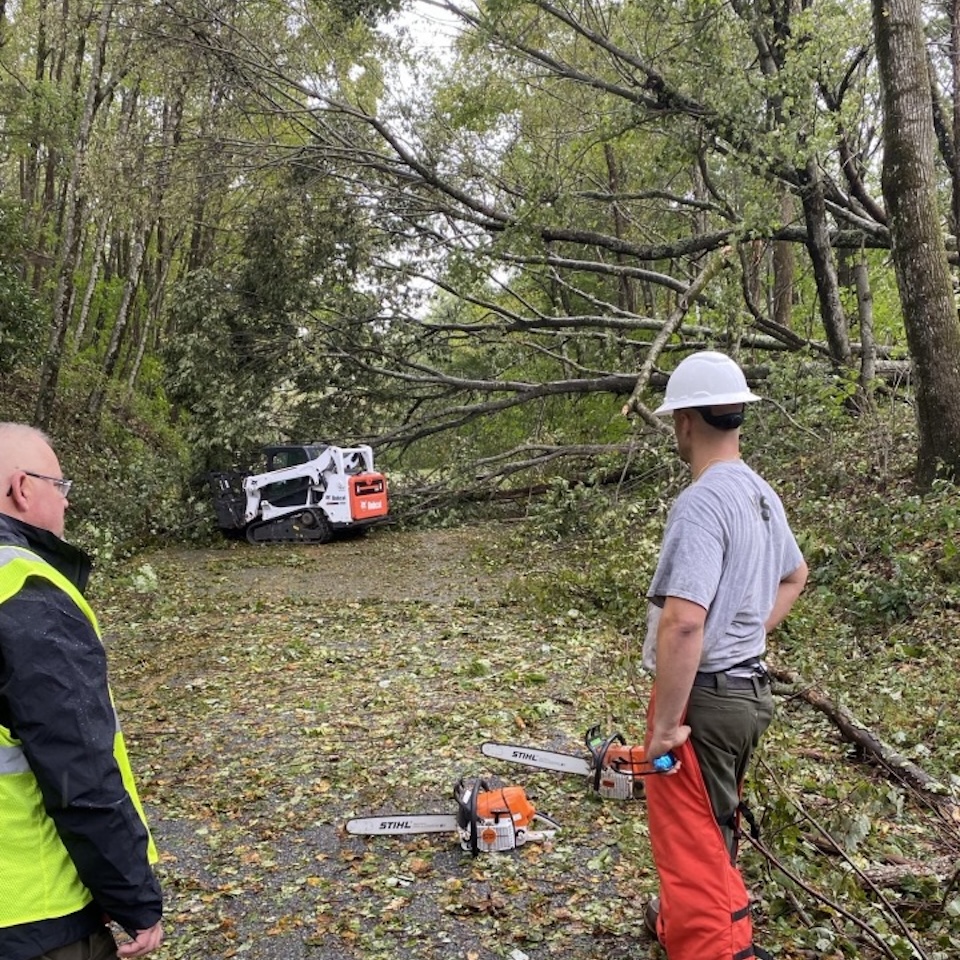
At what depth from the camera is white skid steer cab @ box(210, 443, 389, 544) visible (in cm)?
1129

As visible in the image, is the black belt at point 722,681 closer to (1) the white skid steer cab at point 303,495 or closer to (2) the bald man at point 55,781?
(2) the bald man at point 55,781

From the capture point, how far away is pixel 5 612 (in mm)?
1426

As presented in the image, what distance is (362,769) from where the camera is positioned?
398 centimetres

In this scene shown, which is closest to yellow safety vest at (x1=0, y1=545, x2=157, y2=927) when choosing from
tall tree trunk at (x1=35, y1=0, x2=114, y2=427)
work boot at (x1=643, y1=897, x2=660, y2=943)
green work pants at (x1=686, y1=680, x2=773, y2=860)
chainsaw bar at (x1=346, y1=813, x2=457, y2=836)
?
green work pants at (x1=686, y1=680, x2=773, y2=860)

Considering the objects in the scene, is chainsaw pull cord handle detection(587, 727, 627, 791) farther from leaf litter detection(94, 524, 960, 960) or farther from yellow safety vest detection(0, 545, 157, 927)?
yellow safety vest detection(0, 545, 157, 927)

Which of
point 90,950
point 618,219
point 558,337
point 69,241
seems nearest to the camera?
point 90,950

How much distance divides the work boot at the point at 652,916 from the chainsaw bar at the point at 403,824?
0.91 m

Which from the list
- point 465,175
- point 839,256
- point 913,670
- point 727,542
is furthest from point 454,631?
point 839,256

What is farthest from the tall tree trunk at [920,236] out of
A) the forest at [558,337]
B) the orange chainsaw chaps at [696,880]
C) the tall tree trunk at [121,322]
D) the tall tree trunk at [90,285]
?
the tall tree trunk at [90,285]

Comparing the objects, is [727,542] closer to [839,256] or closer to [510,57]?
[510,57]

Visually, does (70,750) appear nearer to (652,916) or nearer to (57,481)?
(57,481)

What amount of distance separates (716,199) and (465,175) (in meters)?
3.34

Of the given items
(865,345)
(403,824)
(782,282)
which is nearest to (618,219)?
(782,282)

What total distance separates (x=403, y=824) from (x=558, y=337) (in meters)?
10.2
